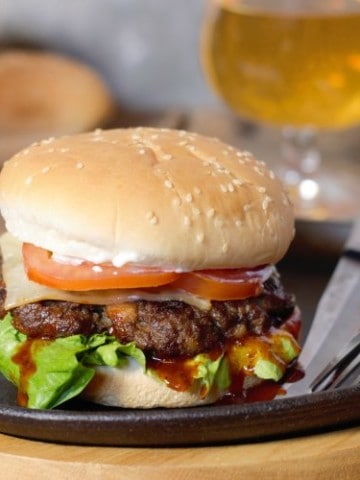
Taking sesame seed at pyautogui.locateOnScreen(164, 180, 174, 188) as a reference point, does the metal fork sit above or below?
below

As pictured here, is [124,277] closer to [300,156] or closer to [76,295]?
[76,295]

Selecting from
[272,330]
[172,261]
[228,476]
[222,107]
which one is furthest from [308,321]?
[222,107]

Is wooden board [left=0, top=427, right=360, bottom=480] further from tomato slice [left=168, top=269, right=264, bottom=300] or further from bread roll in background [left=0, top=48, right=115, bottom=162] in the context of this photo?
bread roll in background [left=0, top=48, right=115, bottom=162]

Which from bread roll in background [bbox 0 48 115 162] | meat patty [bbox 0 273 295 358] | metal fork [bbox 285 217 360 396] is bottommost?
bread roll in background [bbox 0 48 115 162]

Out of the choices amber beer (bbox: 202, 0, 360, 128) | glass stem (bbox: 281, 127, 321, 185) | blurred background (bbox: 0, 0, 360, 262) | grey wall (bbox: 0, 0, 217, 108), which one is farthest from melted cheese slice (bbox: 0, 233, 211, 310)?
grey wall (bbox: 0, 0, 217, 108)

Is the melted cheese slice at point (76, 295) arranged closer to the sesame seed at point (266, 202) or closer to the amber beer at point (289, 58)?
the sesame seed at point (266, 202)

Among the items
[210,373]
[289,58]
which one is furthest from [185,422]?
[289,58]

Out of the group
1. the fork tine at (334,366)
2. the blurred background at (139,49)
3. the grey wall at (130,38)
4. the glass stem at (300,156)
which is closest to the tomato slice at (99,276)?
the fork tine at (334,366)

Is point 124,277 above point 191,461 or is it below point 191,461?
above
